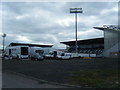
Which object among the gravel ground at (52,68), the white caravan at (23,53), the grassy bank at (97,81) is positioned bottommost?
the gravel ground at (52,68)

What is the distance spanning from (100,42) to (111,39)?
2365 cm

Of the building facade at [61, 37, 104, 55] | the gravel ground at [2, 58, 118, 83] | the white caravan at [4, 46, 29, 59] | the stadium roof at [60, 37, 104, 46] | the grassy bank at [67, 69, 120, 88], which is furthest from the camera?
the building facade at [61, 37, 104, 55]

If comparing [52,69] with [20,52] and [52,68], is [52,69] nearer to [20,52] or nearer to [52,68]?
[52,68]

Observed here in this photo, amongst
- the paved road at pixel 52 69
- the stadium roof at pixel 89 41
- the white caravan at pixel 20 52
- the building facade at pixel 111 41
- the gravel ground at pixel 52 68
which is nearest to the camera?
the paved road at pixel 52 69

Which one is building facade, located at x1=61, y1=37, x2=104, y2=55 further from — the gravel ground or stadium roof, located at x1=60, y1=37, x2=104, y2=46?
the gravel ground

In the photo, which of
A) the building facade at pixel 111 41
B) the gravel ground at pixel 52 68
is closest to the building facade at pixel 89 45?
the building facade at pixel 111 41

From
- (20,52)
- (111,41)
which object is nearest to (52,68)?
(20,52)

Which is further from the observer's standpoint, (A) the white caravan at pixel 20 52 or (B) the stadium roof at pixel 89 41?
(B) the stadium roof at pixel 89 41

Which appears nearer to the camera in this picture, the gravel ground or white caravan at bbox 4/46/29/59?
the gravel ground

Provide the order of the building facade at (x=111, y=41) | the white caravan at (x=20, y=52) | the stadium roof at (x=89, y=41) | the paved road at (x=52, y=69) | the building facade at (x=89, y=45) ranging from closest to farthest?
1. the paved road at (x=52, y=69)
2. the white caravan at (x=20, y=52)
3. the building facade at (x=111, y=41)
4. the stadium roof at (x=89, y=41)
5. the building facade at (x=89, y=45)

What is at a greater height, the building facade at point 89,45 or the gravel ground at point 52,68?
the building facade at point 89,45

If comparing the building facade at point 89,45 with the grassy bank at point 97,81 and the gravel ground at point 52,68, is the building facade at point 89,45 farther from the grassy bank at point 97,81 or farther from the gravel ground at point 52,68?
the grassy bank at point 97,81

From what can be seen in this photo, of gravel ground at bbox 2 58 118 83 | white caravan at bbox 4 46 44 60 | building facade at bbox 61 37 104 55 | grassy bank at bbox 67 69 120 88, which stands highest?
building facade at bbox 61 37 104 55

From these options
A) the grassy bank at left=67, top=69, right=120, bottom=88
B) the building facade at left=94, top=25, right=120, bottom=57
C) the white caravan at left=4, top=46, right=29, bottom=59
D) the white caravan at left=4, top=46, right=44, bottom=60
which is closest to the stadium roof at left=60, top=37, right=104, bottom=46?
the building facade at left=94, top=25, right=120, bottom=57
